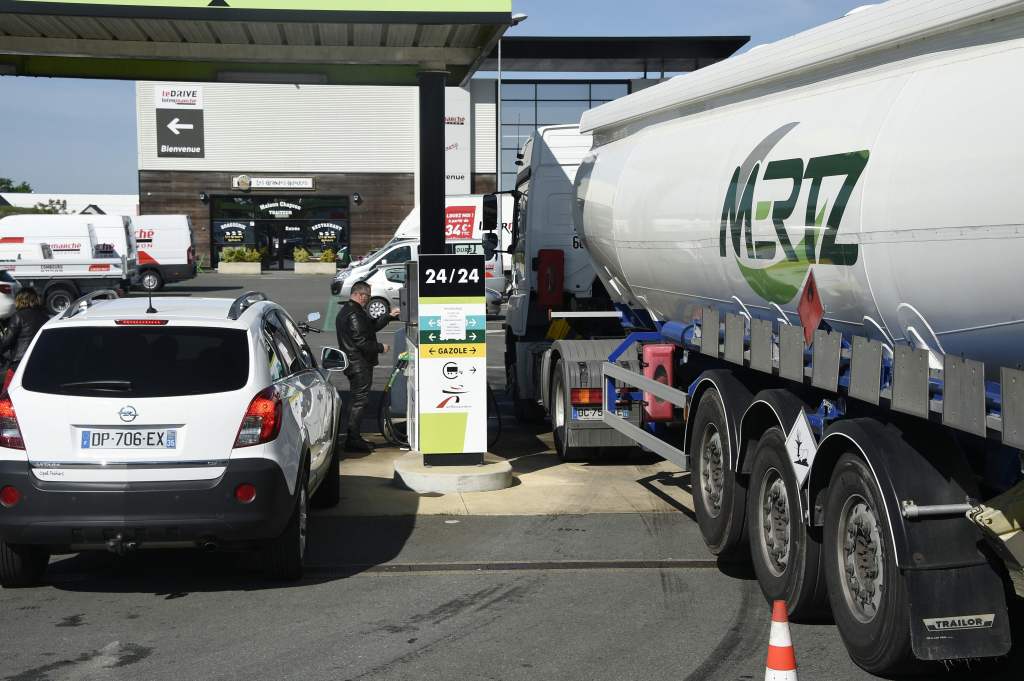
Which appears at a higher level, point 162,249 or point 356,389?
point 162,249

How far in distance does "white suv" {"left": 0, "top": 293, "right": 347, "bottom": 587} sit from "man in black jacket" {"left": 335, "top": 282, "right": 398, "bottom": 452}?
5341 mm

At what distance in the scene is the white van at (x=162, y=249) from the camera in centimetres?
4119

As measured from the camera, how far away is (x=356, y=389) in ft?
44.0

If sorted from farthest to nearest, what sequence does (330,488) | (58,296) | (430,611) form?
1. (58,296)
2. (330,488)
3. (430,611)

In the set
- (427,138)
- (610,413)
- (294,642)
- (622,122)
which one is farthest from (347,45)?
(294,642)

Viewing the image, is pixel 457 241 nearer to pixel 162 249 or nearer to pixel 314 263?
pixel 162 249

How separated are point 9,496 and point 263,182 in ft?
173

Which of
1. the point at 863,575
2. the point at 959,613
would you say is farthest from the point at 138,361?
the point at 959,613

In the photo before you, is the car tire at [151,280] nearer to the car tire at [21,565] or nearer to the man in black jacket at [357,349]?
the man in black jacket at [357,349]

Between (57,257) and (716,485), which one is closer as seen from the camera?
(716,485)

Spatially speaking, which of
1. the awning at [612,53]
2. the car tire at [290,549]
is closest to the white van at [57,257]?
the awning at [612,53]

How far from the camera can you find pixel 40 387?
7.44 m

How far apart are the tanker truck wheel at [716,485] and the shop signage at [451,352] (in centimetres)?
253

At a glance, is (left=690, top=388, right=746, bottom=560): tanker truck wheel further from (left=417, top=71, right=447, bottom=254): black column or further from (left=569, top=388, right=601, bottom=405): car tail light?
(left=417, top=71, right=447, bottom=254): black column
